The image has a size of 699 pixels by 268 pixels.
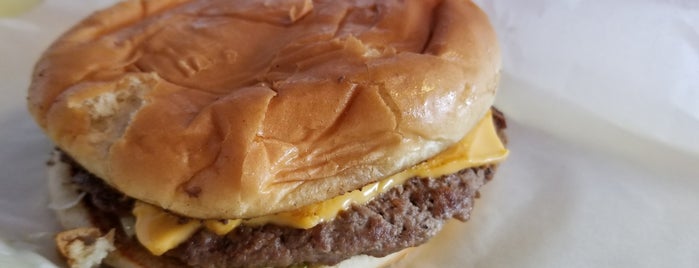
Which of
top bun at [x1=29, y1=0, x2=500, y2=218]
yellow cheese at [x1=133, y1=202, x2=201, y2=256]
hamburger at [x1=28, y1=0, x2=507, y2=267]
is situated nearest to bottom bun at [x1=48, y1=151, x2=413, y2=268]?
hamburger at [x1=28, y1=0, x2=507, y2=267]

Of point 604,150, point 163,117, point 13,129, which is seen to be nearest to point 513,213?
point 604,150

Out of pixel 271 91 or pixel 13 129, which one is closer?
pixel 271 91

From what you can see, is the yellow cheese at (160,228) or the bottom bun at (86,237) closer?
the yellow cheese at (160,228)

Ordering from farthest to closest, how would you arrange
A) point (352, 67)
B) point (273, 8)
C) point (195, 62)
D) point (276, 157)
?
point (273, 8)
point (195, 62)
point (352, 67)
point (276, 157)

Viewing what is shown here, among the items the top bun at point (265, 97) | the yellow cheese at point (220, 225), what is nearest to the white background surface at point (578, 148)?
the top bun at point (265, 97)

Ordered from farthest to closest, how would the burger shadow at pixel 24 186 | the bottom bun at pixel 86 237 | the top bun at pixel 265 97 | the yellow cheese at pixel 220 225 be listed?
the burger shadow at pixel 24 186 → the bottom bun at pixel 86 237 → the yellow cheese at pixel 220 225 → the top bun at pixel 265 97

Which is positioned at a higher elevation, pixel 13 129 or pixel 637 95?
pixel 637 95

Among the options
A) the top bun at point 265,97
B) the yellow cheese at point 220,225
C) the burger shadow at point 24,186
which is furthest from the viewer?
the burger shadow at point 24,186

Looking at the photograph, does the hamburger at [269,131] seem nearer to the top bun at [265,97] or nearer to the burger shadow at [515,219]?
the top bun at [265,97]

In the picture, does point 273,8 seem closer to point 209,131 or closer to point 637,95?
point 209,131

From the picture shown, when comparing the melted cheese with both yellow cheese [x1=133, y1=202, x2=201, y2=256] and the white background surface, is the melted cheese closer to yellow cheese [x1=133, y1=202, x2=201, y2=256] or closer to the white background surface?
yellow cheese [x1=133, y1=202, x2=201, y2=256]
